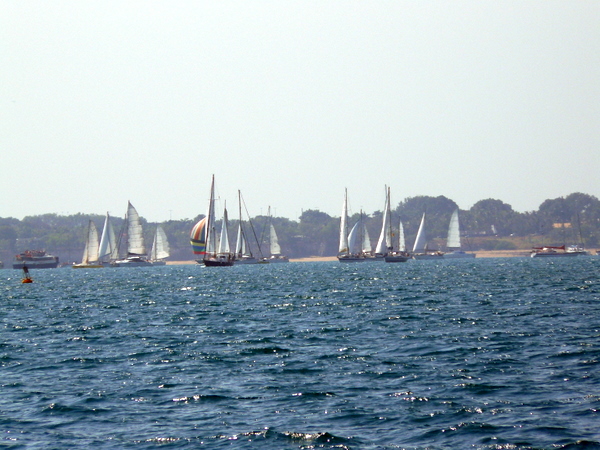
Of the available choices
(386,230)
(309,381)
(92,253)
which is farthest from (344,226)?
(309,381)

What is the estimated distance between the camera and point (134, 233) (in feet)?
553

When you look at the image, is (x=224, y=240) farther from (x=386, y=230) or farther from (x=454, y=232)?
(x=454, y=232)

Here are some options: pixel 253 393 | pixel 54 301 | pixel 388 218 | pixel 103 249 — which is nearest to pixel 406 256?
pixel 388 218

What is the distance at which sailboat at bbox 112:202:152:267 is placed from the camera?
165625 millimetres

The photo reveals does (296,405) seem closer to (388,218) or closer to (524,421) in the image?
(524,421)

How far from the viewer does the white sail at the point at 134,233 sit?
165m

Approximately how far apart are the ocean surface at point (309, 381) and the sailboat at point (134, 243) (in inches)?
4869

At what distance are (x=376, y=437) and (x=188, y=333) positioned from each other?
1997cm

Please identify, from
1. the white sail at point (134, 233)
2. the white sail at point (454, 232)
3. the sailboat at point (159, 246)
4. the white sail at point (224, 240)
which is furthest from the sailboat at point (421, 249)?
→ the white sail at point (134, 233)

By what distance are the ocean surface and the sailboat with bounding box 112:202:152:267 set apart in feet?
406

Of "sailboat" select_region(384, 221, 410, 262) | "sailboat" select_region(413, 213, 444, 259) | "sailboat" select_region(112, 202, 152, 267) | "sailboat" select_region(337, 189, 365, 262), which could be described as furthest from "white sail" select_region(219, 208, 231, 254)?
"sailboat" select_region(413, 213, 444, 259)

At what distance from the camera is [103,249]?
179m

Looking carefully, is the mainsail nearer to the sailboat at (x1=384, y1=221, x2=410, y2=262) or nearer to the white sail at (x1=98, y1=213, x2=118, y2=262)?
the sailboat at (x1=384, y1=221, x2=410, y2=262)

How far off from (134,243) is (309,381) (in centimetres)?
15157
